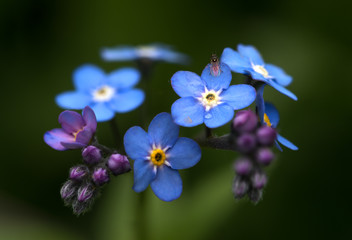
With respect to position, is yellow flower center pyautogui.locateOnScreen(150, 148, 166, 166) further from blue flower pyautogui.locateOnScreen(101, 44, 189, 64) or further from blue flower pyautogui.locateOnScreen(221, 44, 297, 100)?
blue flower pyautogui.locateOnScreen(101, 44, 189, 64)

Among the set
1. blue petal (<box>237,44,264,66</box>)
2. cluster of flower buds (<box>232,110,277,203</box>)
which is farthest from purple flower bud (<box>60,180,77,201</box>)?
blue petal (<box>237,44,264,66</box>)

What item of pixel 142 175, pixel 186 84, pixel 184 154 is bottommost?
pixel 142 175

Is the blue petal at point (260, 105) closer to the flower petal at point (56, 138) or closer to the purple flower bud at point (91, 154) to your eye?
the purple flower bud at point (91, 154)

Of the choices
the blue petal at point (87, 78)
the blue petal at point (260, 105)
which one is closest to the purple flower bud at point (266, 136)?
the blue petal at point (260, 105)

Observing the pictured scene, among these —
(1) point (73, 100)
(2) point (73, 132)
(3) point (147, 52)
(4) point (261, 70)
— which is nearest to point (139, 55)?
(3) point (147, 52)

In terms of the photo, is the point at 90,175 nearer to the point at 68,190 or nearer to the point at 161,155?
the point at 68,190
